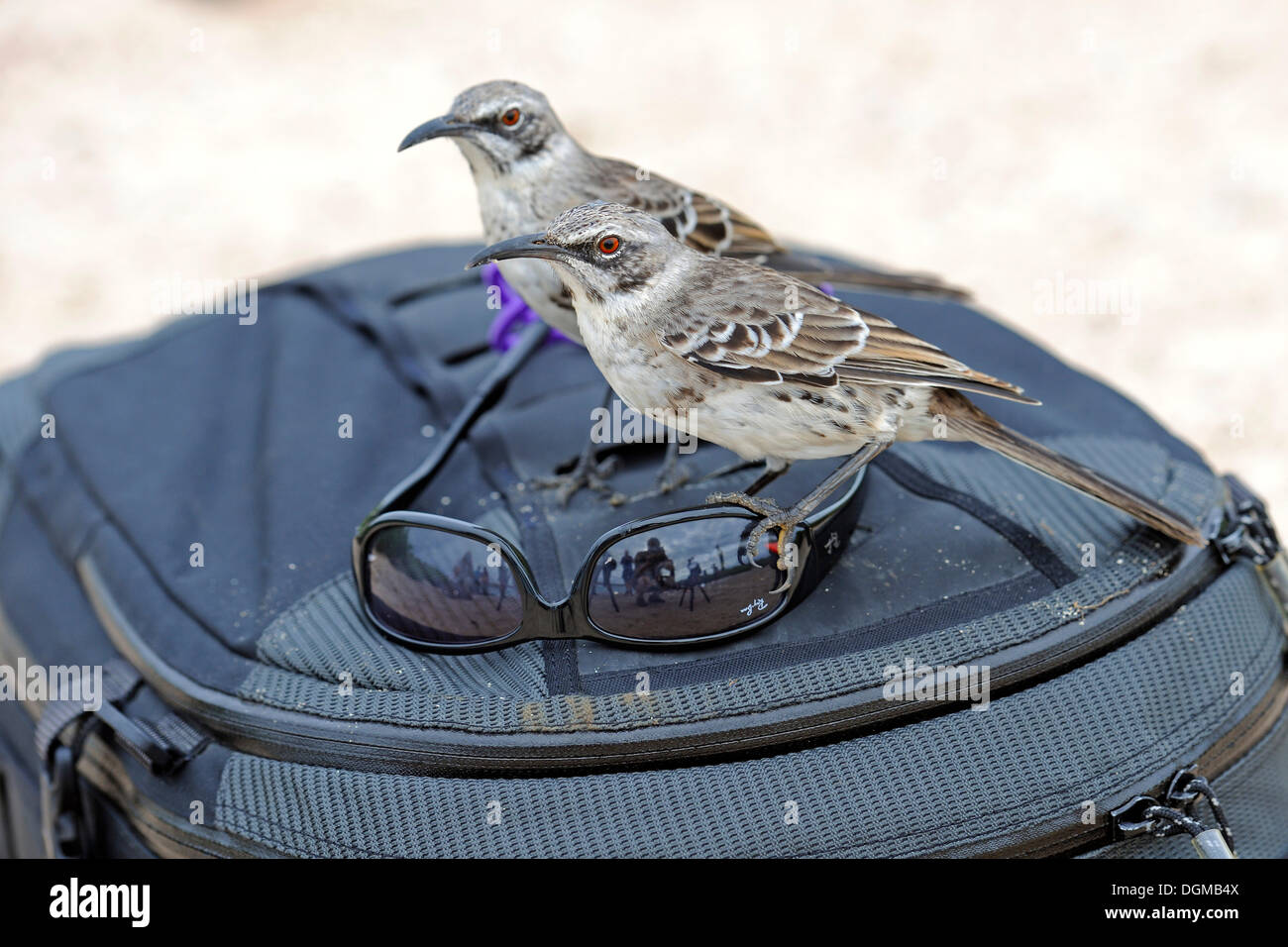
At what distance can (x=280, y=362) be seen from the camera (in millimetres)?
3523

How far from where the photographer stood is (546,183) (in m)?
3.14

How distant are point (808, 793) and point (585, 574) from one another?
575mm

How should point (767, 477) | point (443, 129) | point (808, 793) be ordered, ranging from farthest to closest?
1. point (443, 129)
2. point (767, 477)
3. point (808, 793)

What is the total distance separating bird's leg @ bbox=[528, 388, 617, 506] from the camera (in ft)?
9.22

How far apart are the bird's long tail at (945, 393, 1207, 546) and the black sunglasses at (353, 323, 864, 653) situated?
0.32 m

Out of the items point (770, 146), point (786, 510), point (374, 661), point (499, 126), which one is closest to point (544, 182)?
point (499, 126)

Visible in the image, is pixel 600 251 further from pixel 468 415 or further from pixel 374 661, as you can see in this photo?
pixel 374 661

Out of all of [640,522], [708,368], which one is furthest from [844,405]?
[640,522]

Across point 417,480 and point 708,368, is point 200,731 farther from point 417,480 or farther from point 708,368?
point 708,368

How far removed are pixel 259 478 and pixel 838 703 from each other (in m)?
1.55

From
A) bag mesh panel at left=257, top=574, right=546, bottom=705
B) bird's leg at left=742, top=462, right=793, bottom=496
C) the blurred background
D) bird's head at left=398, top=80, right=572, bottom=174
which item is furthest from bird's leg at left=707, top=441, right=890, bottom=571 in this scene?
the blurred background

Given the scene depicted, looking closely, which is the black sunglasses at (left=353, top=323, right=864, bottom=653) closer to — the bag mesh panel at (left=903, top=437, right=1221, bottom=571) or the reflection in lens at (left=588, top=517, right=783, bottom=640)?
the reflection in lens at (left=588, top=517, right=783, bottom=640)

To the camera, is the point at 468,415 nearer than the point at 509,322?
Yes

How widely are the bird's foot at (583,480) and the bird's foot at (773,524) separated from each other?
411 millimetres
